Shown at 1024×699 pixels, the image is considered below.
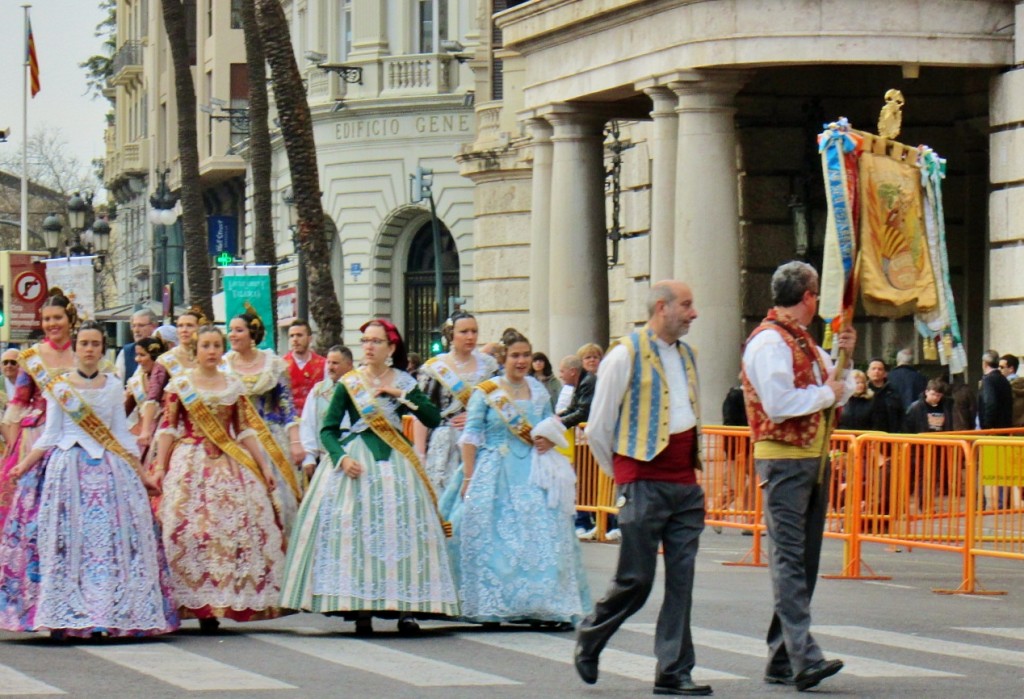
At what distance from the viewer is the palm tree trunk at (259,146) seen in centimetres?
3481

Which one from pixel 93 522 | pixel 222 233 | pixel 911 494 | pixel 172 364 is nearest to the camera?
pixel 93 522

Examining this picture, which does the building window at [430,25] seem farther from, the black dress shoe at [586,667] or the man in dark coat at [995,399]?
the black dress shoe at [586,667]

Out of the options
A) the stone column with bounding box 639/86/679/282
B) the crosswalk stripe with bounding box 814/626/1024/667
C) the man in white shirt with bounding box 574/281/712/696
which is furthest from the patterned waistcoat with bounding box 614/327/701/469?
the stone column with bounding box 639/86/679/282

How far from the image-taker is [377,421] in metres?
13.3

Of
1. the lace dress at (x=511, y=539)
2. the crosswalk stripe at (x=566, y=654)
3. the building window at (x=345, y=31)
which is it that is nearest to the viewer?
the crosswalk stripe at (x=566, y=654)

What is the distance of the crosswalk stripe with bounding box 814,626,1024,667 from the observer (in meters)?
12.2

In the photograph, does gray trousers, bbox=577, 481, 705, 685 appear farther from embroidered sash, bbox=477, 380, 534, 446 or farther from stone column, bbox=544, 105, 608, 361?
stone column, bbox=544, 105, 608, 361

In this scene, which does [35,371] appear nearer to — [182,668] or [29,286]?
[182,668]

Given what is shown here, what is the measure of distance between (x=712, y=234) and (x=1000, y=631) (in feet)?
41.4

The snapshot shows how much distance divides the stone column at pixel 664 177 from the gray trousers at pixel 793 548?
15948 millimetres

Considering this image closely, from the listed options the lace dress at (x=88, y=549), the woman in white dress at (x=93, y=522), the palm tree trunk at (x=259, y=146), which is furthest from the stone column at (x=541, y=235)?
the lace dress at (x=88, y=549)

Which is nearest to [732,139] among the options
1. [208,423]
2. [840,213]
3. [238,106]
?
[208,423]

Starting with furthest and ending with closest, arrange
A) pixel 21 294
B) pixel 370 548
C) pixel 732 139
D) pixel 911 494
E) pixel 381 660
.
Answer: pixel 21 294, pixel 732 139, pixel 911 494, pixel 370 548, pixel 381 660

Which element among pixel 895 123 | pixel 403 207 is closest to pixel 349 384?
pixel 895 123
